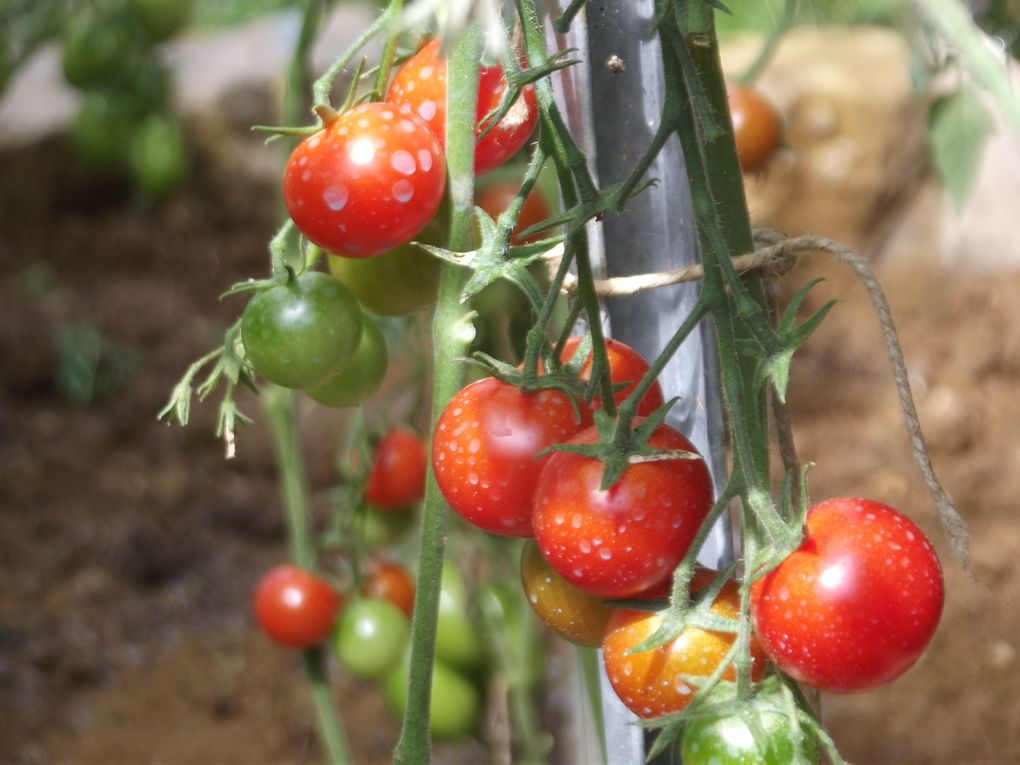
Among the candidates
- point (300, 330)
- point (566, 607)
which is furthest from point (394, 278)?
point (566, 607)

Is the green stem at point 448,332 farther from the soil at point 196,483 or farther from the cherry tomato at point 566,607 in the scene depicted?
the soil at point 196,483

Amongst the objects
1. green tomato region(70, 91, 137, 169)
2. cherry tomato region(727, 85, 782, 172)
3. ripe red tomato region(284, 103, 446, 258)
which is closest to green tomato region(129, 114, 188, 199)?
green tomato region(70, 91, 137, 169)

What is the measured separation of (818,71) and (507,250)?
7.36 ft

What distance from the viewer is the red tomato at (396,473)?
99 cm

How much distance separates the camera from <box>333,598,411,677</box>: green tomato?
3.14 ft

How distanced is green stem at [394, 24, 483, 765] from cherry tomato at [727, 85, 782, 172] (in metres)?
0.45

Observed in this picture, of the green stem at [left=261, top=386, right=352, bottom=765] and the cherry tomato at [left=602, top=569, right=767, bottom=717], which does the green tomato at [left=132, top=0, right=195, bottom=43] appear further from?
the cherry tomato at [left=602, top=569, right=767, bottom=717]

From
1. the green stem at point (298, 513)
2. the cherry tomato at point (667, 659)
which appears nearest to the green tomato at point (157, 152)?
the green stem at point (298, 513)

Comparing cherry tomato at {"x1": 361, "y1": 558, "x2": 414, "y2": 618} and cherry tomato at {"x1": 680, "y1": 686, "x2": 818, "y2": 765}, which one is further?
cherry tomato at {"x1": 361, "y1": 558, "x2": 414, "y2": 618}

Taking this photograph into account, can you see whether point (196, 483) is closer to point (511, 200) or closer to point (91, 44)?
point (91, 44)

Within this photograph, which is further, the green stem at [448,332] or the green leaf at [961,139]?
the green leaf at [961,139]

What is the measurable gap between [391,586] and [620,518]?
0.61m

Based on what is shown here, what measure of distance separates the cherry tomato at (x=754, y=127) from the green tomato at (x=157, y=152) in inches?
36.4

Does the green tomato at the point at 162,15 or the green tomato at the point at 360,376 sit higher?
the green tomato at the point at 360,376
